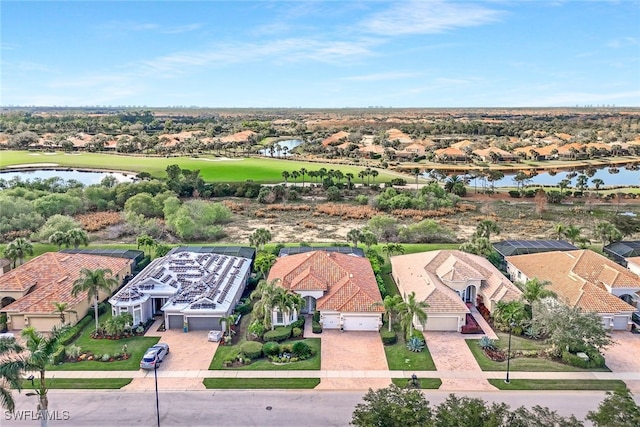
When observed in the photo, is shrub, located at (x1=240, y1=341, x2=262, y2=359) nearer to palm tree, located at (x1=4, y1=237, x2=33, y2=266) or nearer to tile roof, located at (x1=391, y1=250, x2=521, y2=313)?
tile roof, located at (x1=391, y1=250, x2=521, y2=313)

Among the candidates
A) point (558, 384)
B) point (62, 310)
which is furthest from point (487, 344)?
point (62, 310)

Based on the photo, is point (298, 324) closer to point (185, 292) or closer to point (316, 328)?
point (316, 328)

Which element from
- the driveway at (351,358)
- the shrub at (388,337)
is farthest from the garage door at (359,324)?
the shrub at (388,337)

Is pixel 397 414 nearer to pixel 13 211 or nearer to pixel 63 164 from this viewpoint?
pixel 13 211

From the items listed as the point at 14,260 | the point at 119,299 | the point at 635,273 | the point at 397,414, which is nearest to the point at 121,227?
the point at 14,260

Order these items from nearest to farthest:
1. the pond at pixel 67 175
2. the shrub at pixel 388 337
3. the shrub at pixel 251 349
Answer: the shrub at pixel 251 349, the shrub at pixel 388 337, the pond at pixel 67 175

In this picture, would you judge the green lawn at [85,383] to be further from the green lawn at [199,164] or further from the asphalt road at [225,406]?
the green lawn at [199,164]
